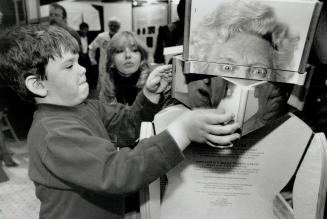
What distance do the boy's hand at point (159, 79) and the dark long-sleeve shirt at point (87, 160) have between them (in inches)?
1.9

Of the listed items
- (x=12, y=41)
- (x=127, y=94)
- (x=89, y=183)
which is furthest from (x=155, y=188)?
(x=127, y=94)

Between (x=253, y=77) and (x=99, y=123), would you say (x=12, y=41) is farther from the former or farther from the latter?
(x=253, y=77)

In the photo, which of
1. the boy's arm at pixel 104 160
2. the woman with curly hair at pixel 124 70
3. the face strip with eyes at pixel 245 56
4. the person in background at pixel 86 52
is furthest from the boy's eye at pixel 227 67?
the person in background at pixel 86 52

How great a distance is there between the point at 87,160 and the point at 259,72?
388 millimetres

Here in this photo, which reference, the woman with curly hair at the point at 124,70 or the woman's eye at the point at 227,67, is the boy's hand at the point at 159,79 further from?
the woman with curly hair at the point at 124,70

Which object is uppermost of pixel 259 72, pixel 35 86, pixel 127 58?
pixel 259 72

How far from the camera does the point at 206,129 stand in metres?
0.58

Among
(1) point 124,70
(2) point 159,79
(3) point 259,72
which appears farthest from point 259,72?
(1) point 124,70

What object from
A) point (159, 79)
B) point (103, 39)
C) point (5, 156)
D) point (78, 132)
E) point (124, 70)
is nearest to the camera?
point (78, 132)

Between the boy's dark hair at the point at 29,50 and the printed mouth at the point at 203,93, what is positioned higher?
A: the boy's dark hair at the point at 29,50

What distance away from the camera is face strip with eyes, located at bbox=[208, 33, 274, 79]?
576mm

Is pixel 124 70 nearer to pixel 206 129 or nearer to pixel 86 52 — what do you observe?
pixel 86 52

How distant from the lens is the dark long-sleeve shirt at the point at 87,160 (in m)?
0.61

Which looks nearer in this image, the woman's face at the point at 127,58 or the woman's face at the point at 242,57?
the woman's face at the point at 242,57
